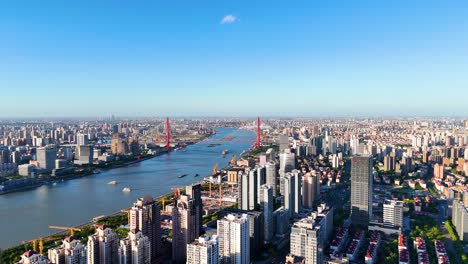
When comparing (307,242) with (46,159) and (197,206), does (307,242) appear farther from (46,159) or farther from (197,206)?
(46,159)

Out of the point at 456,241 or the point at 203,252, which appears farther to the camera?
Answer: the point at 456,241

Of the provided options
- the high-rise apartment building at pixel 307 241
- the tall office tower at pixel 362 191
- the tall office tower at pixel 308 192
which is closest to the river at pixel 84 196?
the tall office tower at pixel 308 192

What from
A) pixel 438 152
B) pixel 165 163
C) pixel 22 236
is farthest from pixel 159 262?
pixel 438 152

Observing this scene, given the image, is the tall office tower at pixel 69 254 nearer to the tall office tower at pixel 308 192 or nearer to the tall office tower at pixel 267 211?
the tall office tower at pixel 267 211

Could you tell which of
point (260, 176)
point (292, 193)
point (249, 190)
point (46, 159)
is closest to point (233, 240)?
point (249, 190)

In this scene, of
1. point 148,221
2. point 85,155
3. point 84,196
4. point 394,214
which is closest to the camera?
point 148,221

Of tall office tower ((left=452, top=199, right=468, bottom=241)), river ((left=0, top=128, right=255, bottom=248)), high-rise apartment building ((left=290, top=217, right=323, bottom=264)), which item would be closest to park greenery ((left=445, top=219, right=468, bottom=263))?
tall office tower ((left=452, top=199, right=468, bottom=241))

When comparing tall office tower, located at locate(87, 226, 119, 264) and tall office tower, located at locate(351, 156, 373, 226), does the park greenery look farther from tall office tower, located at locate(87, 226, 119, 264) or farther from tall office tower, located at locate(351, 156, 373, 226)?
tall office tower, located at locate(87, 226, 119, 264)
